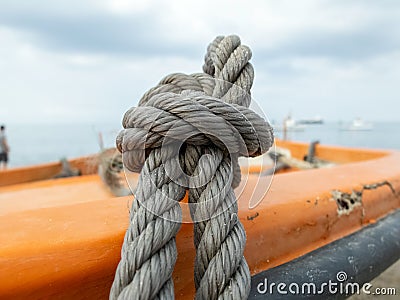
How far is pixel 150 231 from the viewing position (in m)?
0.50

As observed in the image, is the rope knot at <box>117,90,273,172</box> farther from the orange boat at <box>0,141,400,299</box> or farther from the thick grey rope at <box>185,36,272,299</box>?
the orange boat at <box>0,141,400,299</box>

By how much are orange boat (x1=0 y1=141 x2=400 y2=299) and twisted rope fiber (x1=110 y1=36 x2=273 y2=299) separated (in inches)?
2.9

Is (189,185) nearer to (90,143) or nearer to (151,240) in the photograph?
(151,240)

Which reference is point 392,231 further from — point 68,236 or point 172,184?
point 68,236

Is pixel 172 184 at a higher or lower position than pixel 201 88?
lower

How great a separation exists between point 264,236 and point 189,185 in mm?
283

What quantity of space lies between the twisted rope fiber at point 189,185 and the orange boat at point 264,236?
0.24 feet

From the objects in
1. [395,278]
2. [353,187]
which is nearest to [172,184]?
[353,187]

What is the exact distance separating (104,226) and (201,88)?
336mm

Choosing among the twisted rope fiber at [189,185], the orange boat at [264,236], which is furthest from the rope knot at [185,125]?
the orange boat at [264,236]

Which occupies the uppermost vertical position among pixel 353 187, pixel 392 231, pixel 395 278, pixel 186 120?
pixel 186 120

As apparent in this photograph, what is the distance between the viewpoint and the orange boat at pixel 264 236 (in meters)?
0.50

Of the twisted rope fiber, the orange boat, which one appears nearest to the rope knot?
the twisted rope fiber

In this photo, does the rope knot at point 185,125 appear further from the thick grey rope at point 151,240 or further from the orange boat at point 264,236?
the orange boat at point 264,236
